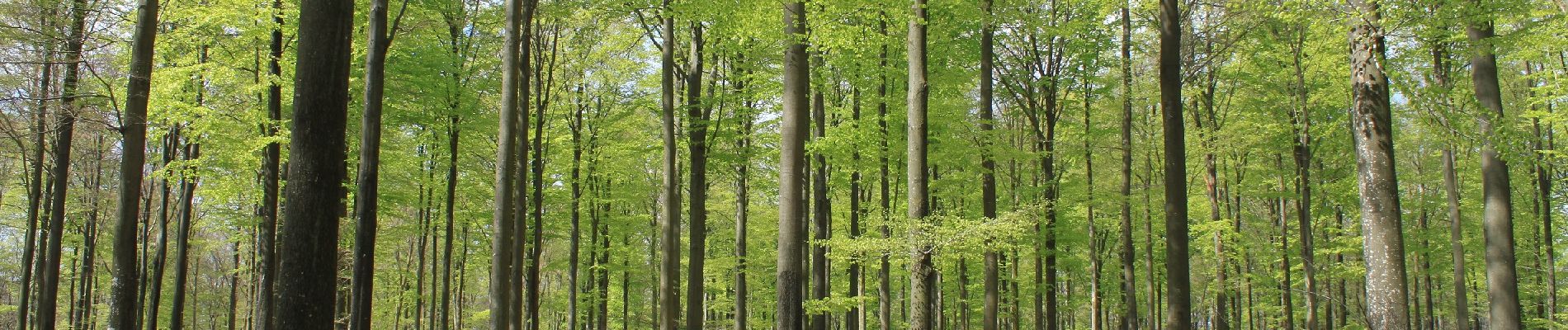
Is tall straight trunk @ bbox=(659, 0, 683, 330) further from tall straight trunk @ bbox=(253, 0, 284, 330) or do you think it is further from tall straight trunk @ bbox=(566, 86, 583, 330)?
tall straight trunk @ bbox=(566, 86, 583, 330)

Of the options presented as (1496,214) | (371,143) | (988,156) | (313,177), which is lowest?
(1496,214)

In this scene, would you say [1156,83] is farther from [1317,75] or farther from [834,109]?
[834,109]

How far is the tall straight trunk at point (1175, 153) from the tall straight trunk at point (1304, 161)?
801 centimetres

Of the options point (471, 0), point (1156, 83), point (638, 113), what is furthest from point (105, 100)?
point (1156, 83)

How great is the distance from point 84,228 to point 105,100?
13708mm

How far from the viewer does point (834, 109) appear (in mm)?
17750

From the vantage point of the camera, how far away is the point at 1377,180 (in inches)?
310

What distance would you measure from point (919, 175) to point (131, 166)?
9.87m

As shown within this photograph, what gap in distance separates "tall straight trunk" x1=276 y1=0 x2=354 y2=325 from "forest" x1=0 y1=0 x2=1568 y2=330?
19 mm

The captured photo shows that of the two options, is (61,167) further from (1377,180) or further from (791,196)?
(1377,180)

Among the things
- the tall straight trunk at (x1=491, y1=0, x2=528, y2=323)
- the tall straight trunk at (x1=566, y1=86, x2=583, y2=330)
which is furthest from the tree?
the tall straight trunk at (x1=566, y1=86, x2=583, y2=330)

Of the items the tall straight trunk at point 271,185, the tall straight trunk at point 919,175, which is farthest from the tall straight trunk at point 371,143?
the tall straight trunk at point 919,175

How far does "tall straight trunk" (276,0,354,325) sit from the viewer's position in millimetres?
5566

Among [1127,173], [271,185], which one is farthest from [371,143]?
[1127,173]
